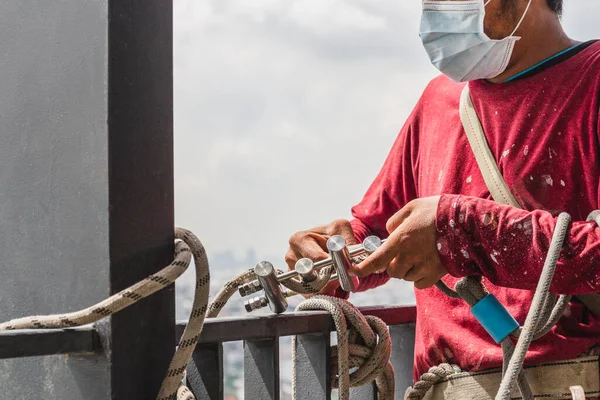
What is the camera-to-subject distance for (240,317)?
1735mm

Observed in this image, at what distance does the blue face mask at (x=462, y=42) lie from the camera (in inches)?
84.8

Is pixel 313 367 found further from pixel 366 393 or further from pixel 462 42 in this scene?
pixel 462 42

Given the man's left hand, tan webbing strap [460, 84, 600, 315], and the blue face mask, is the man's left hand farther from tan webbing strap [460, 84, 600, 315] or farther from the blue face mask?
the blue face mask

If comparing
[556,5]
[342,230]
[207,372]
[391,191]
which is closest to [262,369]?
[207,372]

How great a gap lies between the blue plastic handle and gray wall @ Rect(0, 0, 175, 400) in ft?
2.62

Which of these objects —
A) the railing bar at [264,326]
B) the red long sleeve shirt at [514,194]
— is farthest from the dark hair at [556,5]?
the railing bar at [264,326]

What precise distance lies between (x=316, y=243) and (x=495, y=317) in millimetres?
549

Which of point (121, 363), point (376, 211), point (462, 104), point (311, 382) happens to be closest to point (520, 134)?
point (462, 104)

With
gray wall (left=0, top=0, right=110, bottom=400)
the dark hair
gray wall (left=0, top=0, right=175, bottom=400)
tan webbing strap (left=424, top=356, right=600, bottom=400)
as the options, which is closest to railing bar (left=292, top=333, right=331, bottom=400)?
tan webbing strap (left=424, top=356, right=600, bottom=400)

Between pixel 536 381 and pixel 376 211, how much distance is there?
0.70 meters

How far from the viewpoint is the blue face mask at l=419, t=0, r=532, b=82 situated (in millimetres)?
2154

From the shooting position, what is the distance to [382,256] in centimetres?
186

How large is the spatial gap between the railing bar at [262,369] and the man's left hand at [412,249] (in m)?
0.26

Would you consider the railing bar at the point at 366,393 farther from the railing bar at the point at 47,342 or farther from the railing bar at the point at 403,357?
the railing bar at the point at 47,342
